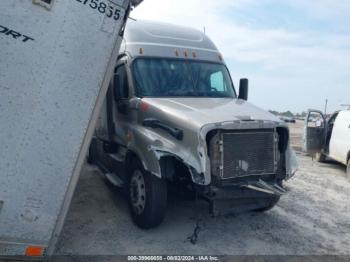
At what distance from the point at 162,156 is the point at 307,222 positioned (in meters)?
2.94

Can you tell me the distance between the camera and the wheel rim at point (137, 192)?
205 inches

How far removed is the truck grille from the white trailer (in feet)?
6.28

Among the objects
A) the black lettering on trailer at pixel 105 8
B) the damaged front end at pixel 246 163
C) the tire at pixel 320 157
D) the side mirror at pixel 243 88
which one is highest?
the black lettering on trailer at pixel 105 8

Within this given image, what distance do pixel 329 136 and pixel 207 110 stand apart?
7.16m

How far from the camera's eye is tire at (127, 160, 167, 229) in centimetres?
498

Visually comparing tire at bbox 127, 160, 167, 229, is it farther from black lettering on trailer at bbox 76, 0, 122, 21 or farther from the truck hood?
black lettering on trailer at bbox 76, 0, 122, 21

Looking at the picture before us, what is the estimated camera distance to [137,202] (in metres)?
5.31

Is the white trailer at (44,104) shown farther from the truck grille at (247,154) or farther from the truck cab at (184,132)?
the truck grille at (247,154)

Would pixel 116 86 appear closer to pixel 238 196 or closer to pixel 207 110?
pixel 207 110

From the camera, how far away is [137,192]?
17.6 feet

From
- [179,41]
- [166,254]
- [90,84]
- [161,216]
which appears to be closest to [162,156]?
[161,216]

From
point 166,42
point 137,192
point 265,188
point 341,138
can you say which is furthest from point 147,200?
point 341,138

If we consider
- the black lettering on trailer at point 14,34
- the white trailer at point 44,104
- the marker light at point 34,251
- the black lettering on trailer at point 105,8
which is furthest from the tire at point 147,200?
the black lettering on trailer at point 14,34

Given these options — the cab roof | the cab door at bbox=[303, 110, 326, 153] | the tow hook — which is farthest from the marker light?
the cab door at bbox=[303, 110, 326, 153]
